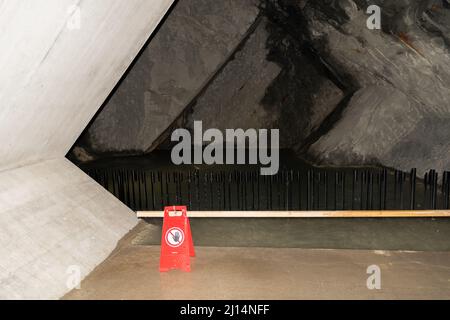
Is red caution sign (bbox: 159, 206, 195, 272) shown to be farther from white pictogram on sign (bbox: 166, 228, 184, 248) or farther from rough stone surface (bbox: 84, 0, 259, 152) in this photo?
rough stone surface (bbox: 84, 0, 259, 152)

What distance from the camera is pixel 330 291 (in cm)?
292

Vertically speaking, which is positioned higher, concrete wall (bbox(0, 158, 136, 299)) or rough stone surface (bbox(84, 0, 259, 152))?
rough stone surface (bbox(84, 0, 259, 152))

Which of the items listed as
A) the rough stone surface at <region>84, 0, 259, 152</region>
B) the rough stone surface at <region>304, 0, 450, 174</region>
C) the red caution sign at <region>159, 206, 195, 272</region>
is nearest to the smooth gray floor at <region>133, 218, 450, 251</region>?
the red caution sign at <region>159, 206, 195, 272</region>

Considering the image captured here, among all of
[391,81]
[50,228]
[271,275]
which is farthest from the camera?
[391,81]

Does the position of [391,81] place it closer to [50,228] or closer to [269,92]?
[269,92]

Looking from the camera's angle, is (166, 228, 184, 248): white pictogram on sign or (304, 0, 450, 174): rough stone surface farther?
(304, 0, 450, 174): rough stone surface

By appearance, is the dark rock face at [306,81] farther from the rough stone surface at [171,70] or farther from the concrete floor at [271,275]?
the concrete floor at [271,275]

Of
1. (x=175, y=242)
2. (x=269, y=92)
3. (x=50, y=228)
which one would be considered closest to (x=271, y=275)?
(x=175, y=242)

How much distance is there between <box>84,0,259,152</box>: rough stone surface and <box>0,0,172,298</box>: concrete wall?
4.69 meters

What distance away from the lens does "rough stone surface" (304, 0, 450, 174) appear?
15.7ft

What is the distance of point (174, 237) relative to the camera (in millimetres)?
3449

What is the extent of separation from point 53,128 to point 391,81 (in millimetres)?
6134

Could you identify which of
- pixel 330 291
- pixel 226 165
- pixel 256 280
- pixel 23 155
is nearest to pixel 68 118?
pixel 23 155

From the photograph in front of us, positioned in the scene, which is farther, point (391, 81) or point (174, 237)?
point (391, 81)
